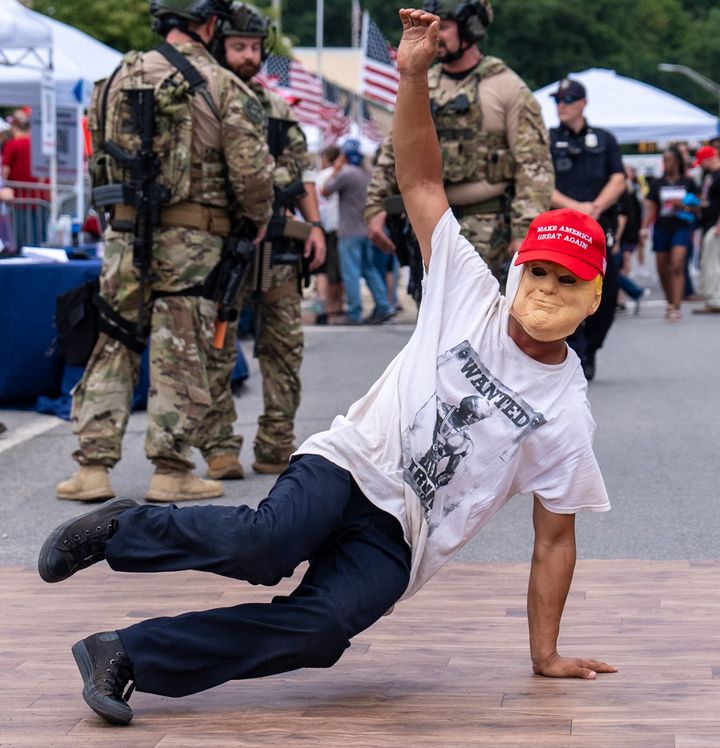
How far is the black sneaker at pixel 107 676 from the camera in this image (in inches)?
147

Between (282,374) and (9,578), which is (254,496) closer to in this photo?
(282,374)

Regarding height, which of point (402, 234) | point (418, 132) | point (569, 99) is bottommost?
point (402, 234)

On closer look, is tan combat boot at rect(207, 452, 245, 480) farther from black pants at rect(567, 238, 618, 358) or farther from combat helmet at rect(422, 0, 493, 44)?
black pants at rect(567, 238, 618, 358)

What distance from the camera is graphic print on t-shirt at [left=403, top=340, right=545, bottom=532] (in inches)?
157

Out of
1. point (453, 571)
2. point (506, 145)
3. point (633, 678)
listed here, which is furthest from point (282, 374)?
point (633, 678)

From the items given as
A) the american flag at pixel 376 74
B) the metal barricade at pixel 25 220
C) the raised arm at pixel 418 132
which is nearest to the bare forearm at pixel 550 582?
the raised arm at pixel 418 132

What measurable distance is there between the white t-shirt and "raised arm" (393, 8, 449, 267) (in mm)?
172

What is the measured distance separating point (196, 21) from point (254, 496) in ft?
7.01

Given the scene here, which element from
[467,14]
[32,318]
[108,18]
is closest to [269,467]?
[467,14]

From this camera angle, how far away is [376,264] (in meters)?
18.0

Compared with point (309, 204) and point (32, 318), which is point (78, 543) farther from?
point (32, 318)

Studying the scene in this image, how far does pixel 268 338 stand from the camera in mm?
7797

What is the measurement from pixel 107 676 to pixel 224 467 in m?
3.94

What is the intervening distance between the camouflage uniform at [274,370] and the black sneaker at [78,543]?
3.77 meters
